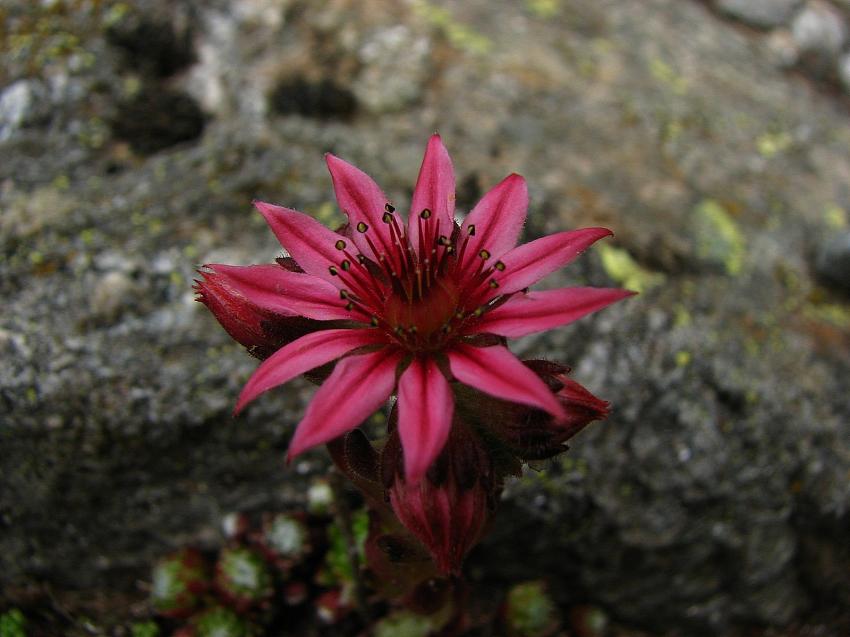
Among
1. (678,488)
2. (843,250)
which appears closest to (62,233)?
(678,488)

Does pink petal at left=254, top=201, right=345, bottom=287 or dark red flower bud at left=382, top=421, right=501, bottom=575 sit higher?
pink petal at left=254, top=201, right=345, bottom=287

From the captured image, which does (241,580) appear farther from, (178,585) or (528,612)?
(528,612)

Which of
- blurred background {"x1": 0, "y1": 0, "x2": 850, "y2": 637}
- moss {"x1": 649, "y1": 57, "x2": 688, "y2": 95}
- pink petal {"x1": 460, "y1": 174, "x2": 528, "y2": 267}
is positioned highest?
moss {"x1": 649, "y1": 57, "x2": 688, "y2": 95}

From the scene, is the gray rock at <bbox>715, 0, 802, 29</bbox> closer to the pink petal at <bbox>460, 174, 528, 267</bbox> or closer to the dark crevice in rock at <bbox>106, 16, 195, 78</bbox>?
the dark crevice in rock at <bbox>106, 16, 195, 78</bbox>

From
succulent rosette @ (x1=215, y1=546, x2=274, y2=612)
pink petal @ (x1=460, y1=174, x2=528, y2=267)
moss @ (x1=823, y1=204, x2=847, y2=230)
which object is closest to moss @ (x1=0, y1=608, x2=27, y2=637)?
succulent rosette @ (x1=215, y1=546, x2=274, y2=612)

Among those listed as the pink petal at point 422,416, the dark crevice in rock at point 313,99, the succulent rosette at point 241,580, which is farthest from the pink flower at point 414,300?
the dark crevice in rock at point 313,99

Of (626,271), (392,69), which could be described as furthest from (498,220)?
(392,69)

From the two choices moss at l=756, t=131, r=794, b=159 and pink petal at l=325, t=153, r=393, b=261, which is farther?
moss at l=756, t=131, r=794, b=159

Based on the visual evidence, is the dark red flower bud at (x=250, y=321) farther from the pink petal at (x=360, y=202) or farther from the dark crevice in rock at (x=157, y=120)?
the dark crevice in rock at (x=157, y=120)
